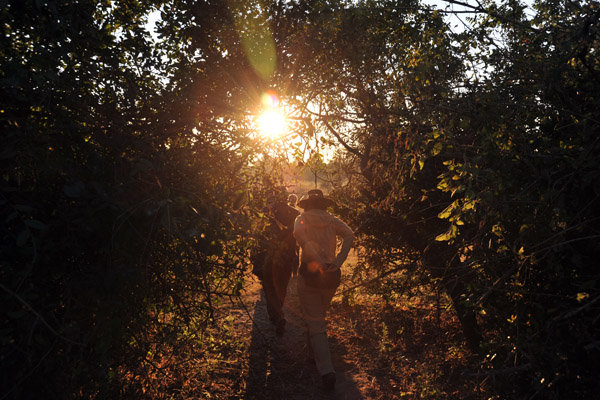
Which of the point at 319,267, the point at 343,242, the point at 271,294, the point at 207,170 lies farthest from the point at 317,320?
the point at 207,170

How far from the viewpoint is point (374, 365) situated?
599cm

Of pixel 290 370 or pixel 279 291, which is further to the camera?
pixel 279 291

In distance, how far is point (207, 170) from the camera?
143 inches

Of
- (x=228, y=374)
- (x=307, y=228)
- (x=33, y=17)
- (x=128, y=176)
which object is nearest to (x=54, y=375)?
(x=128, y=176)

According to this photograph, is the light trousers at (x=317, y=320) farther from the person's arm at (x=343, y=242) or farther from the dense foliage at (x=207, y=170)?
the dense foliage at (x=207, y=170)

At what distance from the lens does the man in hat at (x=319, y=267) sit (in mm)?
5367

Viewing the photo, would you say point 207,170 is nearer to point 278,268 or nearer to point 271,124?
point 271,124

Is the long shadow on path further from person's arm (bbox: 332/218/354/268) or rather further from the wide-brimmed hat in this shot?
the wide-brimmed hat

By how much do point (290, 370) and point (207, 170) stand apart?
3562 millimetres

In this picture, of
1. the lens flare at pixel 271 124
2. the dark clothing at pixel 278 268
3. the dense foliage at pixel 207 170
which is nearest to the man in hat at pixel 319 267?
the dense foliage at pixel 207 170

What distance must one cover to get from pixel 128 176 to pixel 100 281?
2.37 ft

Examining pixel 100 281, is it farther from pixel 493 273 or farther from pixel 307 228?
pixel 307 228

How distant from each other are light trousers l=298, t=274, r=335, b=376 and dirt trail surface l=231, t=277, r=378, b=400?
340 mm

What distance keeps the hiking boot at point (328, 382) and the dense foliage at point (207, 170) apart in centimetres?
174
